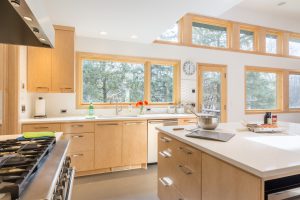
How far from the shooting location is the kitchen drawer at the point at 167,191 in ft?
5.56

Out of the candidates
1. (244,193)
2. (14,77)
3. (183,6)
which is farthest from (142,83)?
(244,193)

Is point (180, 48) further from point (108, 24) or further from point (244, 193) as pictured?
point (244, 193)

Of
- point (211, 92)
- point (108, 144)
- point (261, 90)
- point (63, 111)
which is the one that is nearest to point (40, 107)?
point (63, 111)

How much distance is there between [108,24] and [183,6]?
3.96ft

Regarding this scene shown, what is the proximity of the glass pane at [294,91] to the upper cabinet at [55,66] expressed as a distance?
5893 mm

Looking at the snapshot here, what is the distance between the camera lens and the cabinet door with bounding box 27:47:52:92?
2.94m

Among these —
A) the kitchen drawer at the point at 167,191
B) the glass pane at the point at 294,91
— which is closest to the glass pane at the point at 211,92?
the glass pane at the point at 294,91

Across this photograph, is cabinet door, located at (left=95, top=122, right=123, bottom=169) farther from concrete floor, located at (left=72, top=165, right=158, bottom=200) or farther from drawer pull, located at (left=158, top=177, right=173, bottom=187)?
drawer pull, located at (left=158, top=177, right=173, bottom=187)

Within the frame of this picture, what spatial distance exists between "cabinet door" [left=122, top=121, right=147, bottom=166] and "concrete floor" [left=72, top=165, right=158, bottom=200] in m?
0.20

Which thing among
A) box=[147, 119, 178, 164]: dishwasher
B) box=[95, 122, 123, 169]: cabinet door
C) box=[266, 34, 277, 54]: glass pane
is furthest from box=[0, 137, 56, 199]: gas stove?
box=[266, 34, 277, 54]: glass pane

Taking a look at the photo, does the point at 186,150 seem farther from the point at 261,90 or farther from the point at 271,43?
the point at 271,43

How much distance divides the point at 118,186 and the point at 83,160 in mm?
707

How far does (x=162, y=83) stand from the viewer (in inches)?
164

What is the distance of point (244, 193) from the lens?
1.02 m
